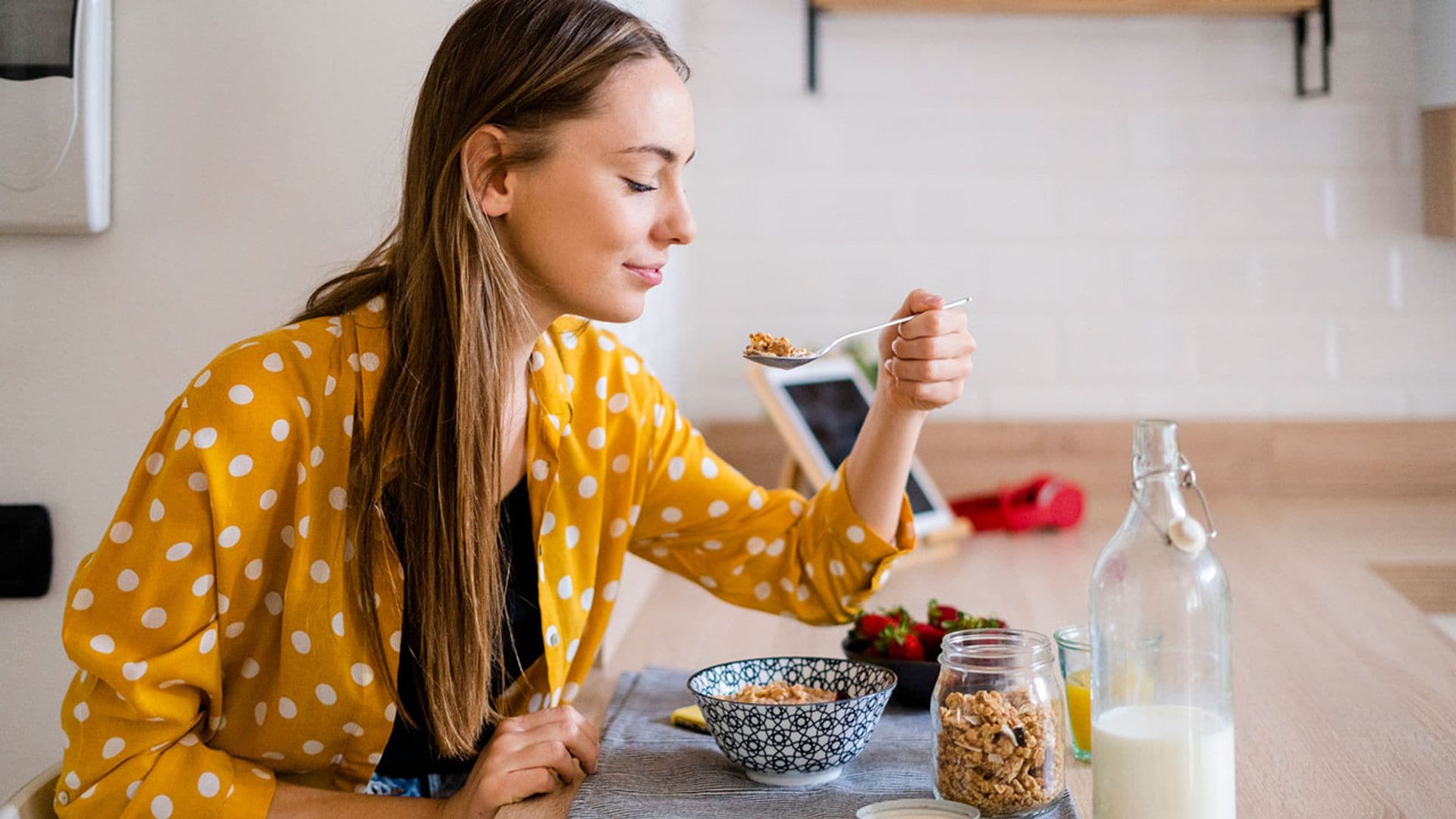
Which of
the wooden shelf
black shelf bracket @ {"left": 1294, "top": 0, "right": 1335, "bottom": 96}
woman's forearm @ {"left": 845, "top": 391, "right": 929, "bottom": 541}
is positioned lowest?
woman's forearm @ {"left": 845, "top": 391, "right": 929, "bottom": 541}

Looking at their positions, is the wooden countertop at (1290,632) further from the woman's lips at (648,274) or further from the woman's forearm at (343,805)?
the woman's lips at (648,274)

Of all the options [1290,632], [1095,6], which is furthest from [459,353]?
[1095,6]

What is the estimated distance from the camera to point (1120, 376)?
239 centimetres

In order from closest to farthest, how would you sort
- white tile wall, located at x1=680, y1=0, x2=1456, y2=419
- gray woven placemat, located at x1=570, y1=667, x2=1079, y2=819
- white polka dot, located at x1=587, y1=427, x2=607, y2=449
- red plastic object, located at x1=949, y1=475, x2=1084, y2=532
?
gray woven placemat, located at x1=570, y1=667, x2=1079, y2=819, white polka dot, located at x1=587, y1=427, x2=607, y2=449, red plastic object, located at x1=949, y1=475, x2=1084, y2=532, white tile wall, located at x1=680, y1=0, x2=1456, y2=419

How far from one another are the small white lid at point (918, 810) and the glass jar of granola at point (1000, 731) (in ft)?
0.06

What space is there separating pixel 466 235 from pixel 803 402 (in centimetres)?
106

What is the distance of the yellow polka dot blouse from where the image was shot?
1050mm

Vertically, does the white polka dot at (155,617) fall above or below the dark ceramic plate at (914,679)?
above

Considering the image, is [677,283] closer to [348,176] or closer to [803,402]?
[803,402]

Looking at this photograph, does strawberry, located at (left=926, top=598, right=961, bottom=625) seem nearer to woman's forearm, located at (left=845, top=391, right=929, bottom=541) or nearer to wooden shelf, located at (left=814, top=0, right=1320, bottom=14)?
woman's forearm, located at (left=845, top=391, right=929, bottom=541)

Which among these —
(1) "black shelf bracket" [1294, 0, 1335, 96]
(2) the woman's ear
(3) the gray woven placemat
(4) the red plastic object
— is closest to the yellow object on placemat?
(3) the gray woven placemat

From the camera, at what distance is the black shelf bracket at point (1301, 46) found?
2256mm

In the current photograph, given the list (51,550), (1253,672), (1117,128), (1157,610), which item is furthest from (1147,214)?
(51,550)

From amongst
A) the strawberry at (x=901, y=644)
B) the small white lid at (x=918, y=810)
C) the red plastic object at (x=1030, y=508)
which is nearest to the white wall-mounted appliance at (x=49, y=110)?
the strawberry at (x=901, y=644)
